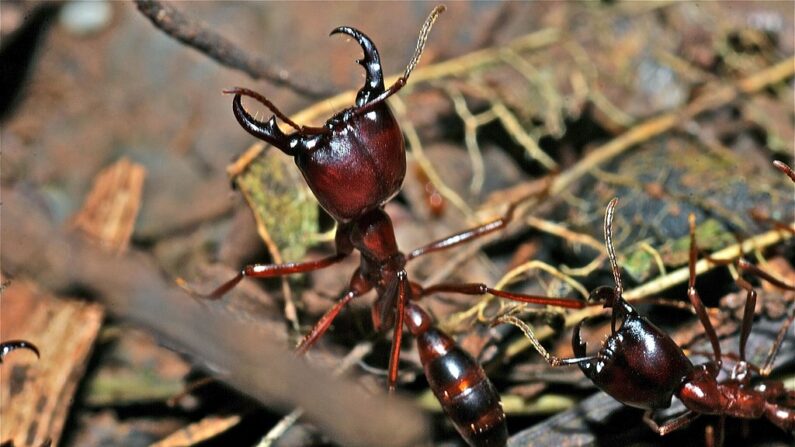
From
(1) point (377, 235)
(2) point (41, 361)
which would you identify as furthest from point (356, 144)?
(2) point (41, 361)

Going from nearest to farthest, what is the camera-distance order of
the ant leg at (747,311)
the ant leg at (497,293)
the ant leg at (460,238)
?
1. the ant leg at (747,311)
2. the ant leg at (497,293)
3. the ant leg at (460,238)

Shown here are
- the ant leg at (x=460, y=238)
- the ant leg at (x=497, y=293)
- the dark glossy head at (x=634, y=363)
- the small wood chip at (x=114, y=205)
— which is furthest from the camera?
the small wood chip at (x=114, y=205)

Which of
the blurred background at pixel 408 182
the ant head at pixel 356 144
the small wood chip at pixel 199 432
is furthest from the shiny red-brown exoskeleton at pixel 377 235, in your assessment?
the small wood chip at pixel 199 432

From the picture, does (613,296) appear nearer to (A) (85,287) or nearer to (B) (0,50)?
(A) (85,287)

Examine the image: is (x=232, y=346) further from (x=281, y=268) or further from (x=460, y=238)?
(x=460, y=238)

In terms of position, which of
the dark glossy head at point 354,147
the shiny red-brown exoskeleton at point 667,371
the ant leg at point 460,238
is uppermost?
the dark glossy head at point 354,147

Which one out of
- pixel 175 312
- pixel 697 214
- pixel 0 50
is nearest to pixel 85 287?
pixel 175 312

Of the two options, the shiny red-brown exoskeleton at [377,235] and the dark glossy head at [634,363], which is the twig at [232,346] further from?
the dark glossy head at [634,363]
